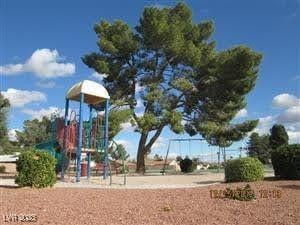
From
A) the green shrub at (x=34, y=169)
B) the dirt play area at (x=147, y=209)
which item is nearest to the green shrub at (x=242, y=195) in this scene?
the dirt play area at (x=147, y=209)

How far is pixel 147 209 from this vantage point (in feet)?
25.7

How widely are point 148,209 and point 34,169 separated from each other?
16.2 feet

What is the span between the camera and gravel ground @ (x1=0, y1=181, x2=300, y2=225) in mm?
6812

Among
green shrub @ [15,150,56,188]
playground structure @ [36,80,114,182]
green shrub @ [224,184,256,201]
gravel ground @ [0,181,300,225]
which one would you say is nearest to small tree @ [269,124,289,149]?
playground structure @ [36,80,114,182]

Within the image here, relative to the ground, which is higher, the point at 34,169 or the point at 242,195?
the point at 34,169

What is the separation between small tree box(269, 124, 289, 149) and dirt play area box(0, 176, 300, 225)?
20.2 meters

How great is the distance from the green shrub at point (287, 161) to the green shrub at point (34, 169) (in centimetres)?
766

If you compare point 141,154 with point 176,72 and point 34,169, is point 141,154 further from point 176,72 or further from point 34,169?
point 34,169

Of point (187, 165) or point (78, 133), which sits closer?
point (78, 133)

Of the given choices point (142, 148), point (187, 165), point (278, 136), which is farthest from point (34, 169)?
point (278, 136)

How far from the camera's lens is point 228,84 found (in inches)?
1032

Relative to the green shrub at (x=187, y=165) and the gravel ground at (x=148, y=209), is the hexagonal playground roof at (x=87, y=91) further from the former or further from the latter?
the green shrub at (x=187, y=165)

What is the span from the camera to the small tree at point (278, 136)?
2995cm

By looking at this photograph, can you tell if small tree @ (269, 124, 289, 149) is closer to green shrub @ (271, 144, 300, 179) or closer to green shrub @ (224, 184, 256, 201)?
green shrub @ (271, 144, 300, 179)
